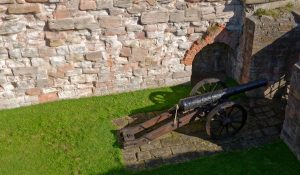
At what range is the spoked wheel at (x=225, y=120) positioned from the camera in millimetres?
6879

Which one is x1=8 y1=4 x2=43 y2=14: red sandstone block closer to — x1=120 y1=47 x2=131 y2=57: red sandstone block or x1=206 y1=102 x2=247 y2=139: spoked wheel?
x1=120 y1=47 x2=131 y2=57: red sandstone block

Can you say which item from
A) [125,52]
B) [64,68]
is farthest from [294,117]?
[64,68]

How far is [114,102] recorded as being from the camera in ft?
27.2

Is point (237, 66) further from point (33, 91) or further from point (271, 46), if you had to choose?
point (33, 91)

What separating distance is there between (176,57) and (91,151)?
2.84 m

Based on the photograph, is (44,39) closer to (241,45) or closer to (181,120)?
(181,120)

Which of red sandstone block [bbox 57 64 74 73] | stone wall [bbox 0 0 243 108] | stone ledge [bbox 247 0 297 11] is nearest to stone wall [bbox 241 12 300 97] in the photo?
stone ledge [bbox 247 0 297 11]

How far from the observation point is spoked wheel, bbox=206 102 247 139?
6.88 meters

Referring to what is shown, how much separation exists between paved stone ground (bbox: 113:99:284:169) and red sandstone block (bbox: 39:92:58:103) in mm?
1472

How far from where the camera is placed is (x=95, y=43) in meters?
7.88

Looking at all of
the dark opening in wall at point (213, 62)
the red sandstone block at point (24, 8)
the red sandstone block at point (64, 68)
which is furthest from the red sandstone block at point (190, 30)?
the red sandstone block at point (24, 8)

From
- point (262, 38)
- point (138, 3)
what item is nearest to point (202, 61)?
point (262, 38)

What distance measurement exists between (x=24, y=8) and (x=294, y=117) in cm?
513

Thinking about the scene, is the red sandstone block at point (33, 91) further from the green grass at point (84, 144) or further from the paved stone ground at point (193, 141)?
the paved stone ground at point (193, 141)
